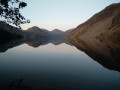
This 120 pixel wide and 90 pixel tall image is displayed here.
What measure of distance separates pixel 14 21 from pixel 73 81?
8.29 metres

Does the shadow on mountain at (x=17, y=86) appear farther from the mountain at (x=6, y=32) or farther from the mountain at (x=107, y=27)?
the mountain at (x=107, y=27)

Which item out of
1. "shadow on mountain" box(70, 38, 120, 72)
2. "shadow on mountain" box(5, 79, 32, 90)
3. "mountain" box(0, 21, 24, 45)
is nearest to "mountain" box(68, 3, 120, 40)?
"shadow on mountain" box(70, 38, 120, 72)

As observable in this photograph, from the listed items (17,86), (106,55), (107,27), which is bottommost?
(17,86)

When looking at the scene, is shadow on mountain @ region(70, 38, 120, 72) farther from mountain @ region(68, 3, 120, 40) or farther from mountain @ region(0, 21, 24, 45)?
mountain @ region(68, 3, 120, 40)

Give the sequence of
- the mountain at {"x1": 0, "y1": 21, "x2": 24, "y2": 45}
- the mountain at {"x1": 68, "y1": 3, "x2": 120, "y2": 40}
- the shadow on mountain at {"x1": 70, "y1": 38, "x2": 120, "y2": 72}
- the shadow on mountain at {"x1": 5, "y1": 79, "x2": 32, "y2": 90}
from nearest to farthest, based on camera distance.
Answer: the shadow on mountain at {"x1": 5, "y1": 79, "x2": 32, "y2": 90} < the mountain at {"x1": 0, "y1": 21, "x2": 24, "y2": 45} < the shadow on mountain at {"x1": 70, "y1": 38, "x2": 120, "y2": 72} < the mountain at {"x1": 68, "y1": 3, "x2": 120, "y2": 40}

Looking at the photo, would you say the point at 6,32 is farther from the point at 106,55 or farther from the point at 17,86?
the point at 17,86

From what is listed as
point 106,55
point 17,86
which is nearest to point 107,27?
point 106,55

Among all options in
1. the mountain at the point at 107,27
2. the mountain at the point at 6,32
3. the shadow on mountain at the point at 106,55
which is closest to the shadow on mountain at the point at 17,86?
the mountain at the point at 6,32

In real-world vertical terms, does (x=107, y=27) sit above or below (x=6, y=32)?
below

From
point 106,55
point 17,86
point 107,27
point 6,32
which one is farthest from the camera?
point 6,32

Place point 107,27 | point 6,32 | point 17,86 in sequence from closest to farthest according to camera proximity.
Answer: point 17,86, point 107,27, point 6,32

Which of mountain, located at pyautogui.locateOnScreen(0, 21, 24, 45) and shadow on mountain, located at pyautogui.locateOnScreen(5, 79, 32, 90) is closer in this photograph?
shadow on mountain, located at pyautogui.locateOnScreen(5, 79, 32, 90)

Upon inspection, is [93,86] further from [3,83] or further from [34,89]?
[3,83]

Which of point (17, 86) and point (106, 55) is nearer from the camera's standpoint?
point (17, 86)
